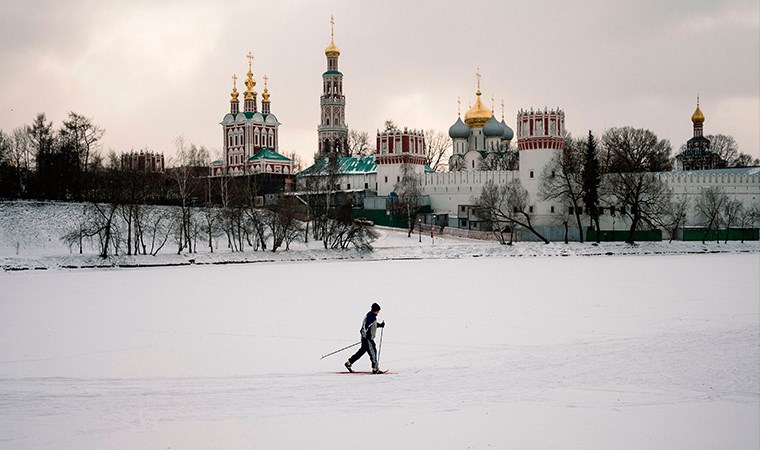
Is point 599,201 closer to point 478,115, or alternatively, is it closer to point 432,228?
point 432,228

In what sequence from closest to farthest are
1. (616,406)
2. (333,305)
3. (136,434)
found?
1. (136,434)
2. (616,406)
3. (333,305)

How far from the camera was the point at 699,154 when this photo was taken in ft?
285

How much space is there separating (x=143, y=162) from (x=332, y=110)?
21.5 metres

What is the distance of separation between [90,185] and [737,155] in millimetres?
77556

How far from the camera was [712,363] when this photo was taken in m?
12.6

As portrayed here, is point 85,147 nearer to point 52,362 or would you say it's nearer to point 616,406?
point 52,362

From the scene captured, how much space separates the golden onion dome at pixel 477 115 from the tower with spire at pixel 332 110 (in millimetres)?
14044

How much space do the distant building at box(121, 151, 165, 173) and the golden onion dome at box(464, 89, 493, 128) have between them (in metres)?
29.7

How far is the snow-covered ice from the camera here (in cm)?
895

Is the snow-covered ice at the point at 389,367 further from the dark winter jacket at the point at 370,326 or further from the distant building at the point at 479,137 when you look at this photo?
Result: the distant building at the point at 479,137

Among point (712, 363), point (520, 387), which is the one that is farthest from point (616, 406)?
point (712, 363)

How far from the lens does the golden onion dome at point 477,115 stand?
73.9m

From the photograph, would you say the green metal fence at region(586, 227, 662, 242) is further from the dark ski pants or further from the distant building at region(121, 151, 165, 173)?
the dark ski pants

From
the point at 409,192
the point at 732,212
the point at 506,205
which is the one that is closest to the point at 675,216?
the point at 732,212
